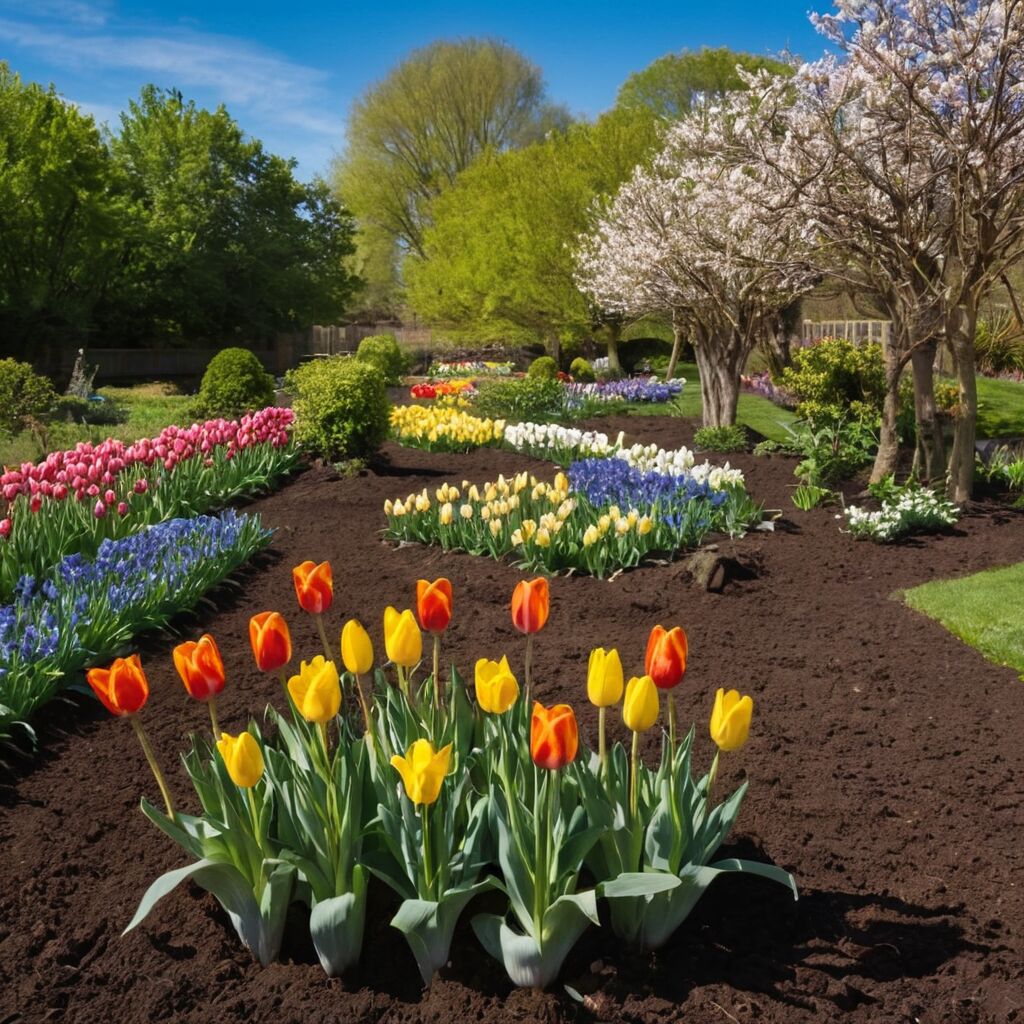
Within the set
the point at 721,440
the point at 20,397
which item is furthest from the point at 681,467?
the point at 20,397

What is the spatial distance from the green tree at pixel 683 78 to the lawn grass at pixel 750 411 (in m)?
24.3

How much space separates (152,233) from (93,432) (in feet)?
74.8

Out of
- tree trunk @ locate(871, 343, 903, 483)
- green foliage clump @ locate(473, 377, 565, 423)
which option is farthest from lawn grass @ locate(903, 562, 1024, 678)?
green foliage clump @ locate(473, 377, 565, 423)

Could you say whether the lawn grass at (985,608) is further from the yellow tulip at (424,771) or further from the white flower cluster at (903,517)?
the yellow tulip at (424,771)

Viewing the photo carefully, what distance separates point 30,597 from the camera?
5625mm

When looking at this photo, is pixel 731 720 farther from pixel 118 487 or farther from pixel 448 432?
pixel 448 432

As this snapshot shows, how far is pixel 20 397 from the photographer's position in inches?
630

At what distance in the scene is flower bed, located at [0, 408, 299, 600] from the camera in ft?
20.5

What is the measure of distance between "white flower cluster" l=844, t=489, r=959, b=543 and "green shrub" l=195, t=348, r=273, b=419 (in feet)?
37.6

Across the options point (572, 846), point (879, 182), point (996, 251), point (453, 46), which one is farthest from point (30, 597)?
point (453, 46)

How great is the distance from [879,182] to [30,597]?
7191 mm

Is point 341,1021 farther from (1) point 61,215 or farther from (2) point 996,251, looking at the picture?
(1) point 61,215

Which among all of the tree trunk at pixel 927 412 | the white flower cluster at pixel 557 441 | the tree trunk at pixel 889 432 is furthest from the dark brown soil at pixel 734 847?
the white flower cluster at pixel 557 441

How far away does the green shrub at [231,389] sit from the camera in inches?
672
